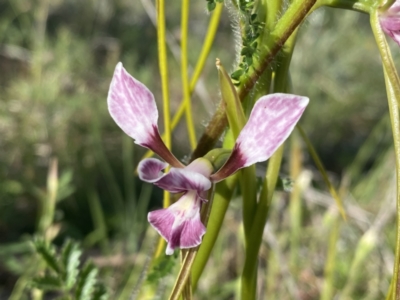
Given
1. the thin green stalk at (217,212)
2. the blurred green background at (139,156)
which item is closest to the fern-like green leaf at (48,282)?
the blurred green background at (139,156)

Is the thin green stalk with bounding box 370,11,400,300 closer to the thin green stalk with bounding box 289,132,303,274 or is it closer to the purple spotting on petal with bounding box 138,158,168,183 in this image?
the purple spotting on petal with bounding box 138,158,168,183

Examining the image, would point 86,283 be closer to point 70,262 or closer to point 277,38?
point 70,262

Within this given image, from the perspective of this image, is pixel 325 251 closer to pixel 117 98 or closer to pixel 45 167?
pixel 45 167

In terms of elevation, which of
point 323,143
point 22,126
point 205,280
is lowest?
point 323,143

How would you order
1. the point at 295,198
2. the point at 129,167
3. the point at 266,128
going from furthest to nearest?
the point at 129,167, the point at 295,198, the point at 266,128

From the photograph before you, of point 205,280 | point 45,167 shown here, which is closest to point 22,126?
point 45,167

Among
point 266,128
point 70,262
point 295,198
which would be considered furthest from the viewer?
point 295,198

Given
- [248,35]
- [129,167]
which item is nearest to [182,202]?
[248,35]
